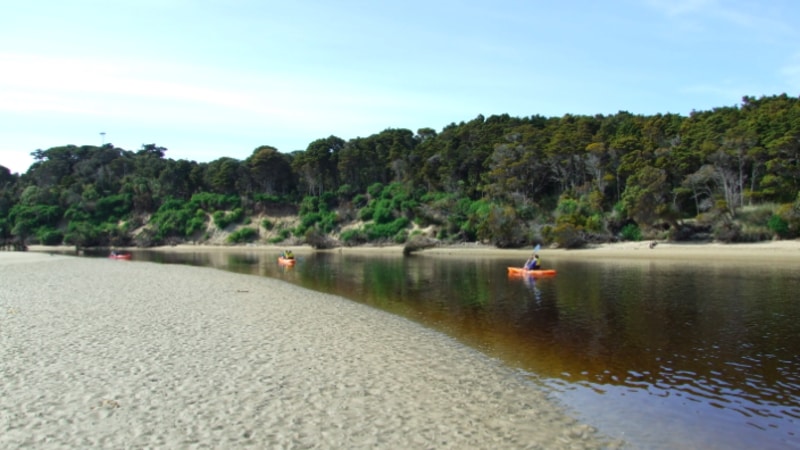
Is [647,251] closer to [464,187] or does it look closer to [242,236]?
[464,187]

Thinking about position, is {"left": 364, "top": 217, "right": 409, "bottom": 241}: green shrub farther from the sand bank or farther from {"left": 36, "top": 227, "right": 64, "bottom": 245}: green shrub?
{"left": 36, "top": 227, "right": 64, "bottom": 245}: green shrub

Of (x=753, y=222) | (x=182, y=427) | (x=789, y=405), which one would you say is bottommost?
(x=789, y=405)

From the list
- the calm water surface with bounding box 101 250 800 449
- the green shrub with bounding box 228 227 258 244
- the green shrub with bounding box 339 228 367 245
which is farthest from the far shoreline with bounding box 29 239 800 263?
the green shrub with bounding box 228 227 258 244

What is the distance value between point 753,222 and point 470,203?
38094 mm

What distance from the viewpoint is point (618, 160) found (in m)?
67.6

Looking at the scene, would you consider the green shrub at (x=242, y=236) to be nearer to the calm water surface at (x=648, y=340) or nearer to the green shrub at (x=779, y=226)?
the calm water surface at (x=648, y=340)

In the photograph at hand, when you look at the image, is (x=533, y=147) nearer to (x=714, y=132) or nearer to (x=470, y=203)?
(x=470, y=203)

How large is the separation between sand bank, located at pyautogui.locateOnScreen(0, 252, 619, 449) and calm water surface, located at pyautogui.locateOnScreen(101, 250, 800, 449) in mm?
1418

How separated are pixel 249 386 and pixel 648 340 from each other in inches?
500

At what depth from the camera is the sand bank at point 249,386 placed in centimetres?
789

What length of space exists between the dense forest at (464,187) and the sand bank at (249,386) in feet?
163

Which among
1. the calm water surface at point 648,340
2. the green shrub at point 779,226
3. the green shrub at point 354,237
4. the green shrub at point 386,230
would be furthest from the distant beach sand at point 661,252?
the calm water surface at point 648,340

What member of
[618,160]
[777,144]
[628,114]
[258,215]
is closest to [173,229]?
[258,215]

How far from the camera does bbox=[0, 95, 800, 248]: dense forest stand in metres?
56.4
